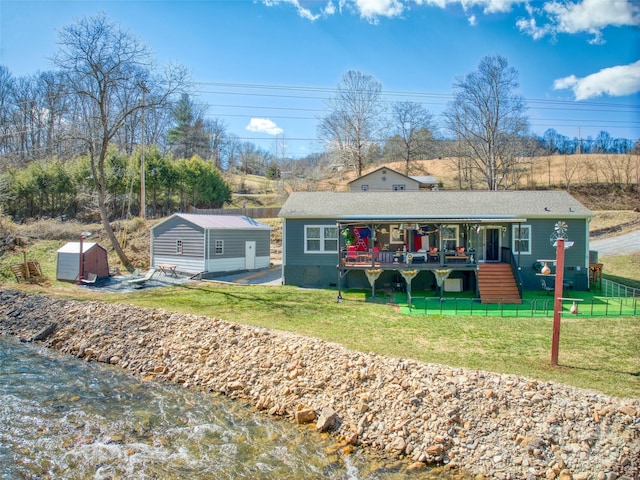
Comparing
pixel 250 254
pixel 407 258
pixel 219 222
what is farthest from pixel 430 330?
pixel 219 222

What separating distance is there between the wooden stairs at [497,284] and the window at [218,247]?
12.8 meters

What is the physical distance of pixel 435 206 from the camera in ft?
67.1

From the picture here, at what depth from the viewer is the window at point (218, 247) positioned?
22703mm

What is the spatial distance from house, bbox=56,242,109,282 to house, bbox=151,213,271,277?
132 inches

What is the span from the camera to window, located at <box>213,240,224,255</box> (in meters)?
22.7

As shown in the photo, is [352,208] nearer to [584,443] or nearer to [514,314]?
[514,314]

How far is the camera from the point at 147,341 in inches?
499

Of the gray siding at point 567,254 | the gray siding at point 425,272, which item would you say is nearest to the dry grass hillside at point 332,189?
the gray siding at point 425,272

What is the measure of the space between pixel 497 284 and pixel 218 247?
1365cm

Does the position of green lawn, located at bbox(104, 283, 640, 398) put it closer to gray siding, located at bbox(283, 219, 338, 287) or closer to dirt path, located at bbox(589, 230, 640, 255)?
gray siding, located at bbox(283, 219, 338, 287)

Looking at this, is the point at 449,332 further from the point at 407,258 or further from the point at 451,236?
the point at 451,236

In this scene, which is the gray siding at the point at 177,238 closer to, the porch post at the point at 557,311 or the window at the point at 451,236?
the window at the point at 451,236

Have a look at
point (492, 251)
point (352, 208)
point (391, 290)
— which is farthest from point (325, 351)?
point (492, 251)

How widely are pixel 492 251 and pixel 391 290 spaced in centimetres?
522
